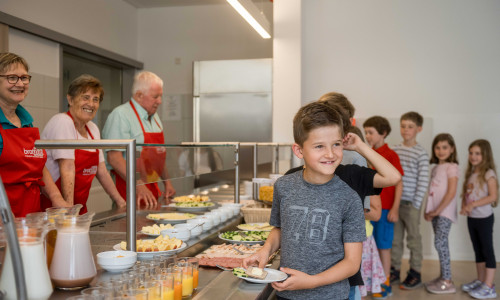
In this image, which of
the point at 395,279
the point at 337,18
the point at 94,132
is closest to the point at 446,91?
the point at 337,18

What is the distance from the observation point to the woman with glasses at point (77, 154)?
2.83 m

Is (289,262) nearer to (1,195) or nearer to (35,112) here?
(1,195)

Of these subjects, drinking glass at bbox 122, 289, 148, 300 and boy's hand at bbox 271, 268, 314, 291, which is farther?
boy's hand at bbox 271, 268, 314, 291

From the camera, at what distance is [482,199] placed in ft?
14.7

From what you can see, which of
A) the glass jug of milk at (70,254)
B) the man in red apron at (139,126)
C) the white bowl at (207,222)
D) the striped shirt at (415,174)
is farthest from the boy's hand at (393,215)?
the glass jug of milk at (70,254)

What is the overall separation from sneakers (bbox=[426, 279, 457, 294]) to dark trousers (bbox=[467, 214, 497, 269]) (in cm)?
36

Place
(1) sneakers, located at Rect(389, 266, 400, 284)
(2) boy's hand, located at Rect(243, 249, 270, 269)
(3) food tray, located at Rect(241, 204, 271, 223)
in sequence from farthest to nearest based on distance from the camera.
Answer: (1) sneakers, located at Rect(389, 266, 400, 284) < (3) food tray, located at Rect(241, 204, 271, 223) < (2) boy's hand, located at Rect(243, 249, 270, 269)

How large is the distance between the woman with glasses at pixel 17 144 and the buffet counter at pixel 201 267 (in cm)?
40

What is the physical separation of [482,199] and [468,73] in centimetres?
183

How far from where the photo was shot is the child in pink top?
454 cm

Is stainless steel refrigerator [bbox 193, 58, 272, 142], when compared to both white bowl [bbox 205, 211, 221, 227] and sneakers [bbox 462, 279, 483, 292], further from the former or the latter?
white bowl [bbox 205, 211, 221, 227]

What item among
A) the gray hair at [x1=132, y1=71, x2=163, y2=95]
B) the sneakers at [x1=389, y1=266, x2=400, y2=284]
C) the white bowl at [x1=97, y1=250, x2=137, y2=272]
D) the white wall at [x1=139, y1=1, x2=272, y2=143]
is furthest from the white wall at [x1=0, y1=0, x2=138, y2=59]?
the sneakers at [x1=389, y1=266, x2=400, y2=284]

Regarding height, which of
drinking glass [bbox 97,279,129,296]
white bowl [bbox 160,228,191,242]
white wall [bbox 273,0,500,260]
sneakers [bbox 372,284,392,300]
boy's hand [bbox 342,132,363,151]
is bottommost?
sneakers [bbox 372,284,392,300]

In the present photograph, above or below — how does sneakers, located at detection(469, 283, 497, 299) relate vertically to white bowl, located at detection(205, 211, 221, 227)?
below
